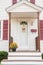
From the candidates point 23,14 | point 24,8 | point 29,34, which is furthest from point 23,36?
point 24,8

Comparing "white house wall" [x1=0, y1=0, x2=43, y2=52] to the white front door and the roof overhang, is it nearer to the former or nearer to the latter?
the white front door

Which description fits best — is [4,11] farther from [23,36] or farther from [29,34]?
[29,34]

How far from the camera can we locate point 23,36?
1625 centimetres

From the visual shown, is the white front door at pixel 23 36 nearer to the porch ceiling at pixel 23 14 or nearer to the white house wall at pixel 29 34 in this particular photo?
the white house wall at pixel 29 34

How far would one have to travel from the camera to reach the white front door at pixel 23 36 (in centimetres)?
1617

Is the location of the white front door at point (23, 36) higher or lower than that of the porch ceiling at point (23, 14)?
lower

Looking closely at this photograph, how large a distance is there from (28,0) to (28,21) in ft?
5.34

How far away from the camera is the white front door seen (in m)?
16.2

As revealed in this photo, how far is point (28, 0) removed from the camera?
16484 millimetres

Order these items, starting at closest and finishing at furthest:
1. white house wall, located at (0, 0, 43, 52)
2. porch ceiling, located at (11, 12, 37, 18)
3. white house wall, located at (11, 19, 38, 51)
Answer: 1. porch ceiling, located at (11, 12, 37, 18)
2. white house wall, located at (11, 19, 38, 51)
3. white house wall, located at (0, 0, 43, 52)

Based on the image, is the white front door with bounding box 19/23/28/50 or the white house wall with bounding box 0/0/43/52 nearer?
the white front door with bounding box 19/23/28/50

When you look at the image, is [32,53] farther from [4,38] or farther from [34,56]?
[4,38]

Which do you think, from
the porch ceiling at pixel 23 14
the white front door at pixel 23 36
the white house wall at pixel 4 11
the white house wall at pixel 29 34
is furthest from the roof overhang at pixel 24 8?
the white front door at pixel 23 36

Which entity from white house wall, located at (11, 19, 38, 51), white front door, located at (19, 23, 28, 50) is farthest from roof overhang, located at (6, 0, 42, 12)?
white front door, located at (19, 23, 28, 50)
